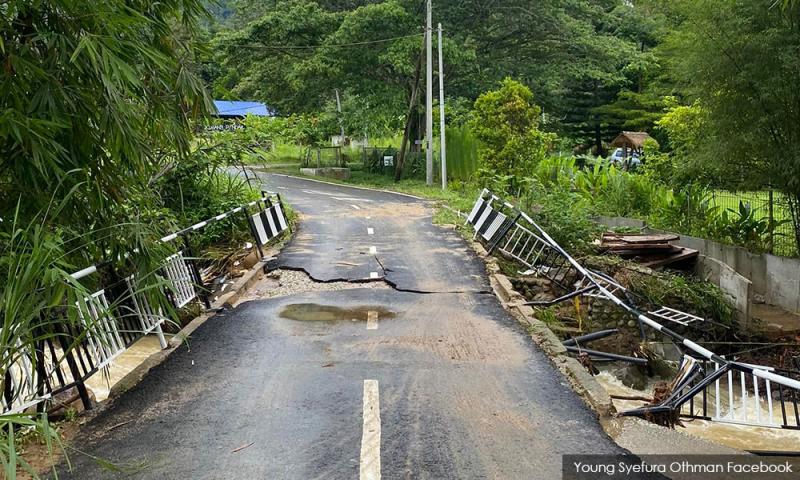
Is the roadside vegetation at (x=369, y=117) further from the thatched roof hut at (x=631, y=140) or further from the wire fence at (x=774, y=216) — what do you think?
the thatched roof hut at (x=631, y=140)

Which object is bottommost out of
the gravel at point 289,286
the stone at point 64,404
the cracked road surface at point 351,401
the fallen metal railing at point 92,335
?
the gravel at point 289,286

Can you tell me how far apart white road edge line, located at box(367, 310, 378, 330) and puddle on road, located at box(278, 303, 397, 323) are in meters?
0.04

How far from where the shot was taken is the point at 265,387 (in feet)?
21.3

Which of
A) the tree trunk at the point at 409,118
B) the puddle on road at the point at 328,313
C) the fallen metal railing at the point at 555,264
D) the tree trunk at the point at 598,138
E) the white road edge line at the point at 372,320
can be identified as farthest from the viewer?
the tree trunk at the point at 598,138

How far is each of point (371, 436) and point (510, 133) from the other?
56.1 feet

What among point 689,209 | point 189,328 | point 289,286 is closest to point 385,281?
point 289,286

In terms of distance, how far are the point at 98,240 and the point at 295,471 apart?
93.4 inches

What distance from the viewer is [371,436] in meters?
5.26

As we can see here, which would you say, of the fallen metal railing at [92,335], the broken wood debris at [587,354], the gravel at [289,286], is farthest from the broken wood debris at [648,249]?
the fallen metal railing at [92,335]

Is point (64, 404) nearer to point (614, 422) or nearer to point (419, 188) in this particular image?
point (614, 422)

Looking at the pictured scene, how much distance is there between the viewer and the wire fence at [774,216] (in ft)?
42.3

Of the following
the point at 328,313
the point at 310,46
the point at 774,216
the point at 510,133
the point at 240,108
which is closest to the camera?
the point at 328,313

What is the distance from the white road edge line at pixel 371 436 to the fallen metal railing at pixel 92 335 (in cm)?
183

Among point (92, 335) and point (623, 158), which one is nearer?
point (92, 335)
